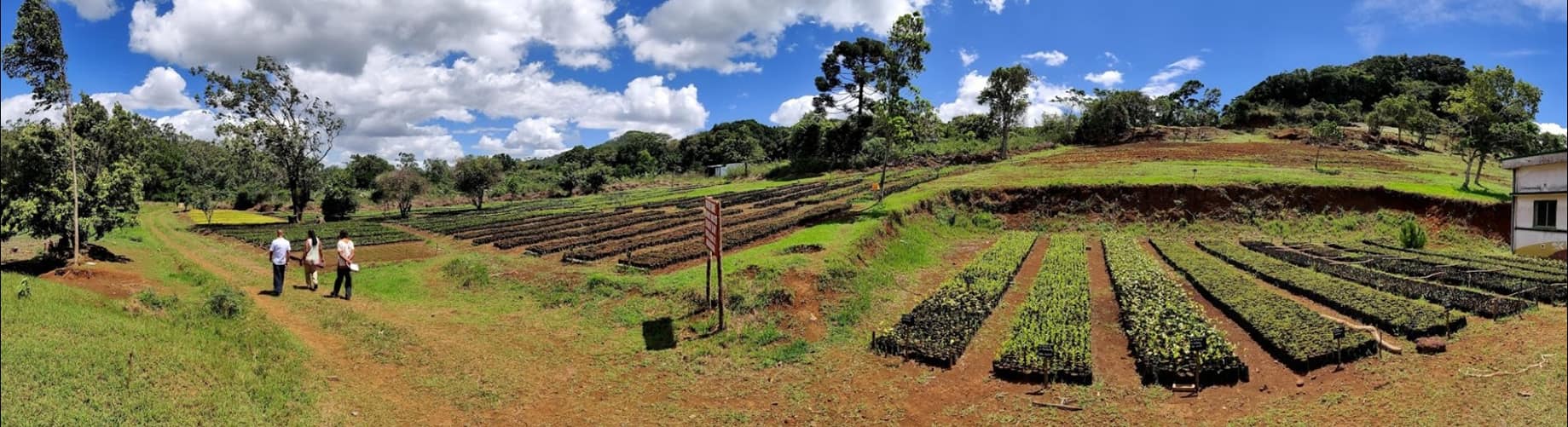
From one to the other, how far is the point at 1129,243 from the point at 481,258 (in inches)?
973

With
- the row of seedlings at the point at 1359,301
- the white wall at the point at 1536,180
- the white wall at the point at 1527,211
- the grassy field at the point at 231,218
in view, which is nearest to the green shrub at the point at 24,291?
the row of seedlings at the point at 1359,301

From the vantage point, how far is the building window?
14.9 meters

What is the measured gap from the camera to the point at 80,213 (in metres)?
18.1

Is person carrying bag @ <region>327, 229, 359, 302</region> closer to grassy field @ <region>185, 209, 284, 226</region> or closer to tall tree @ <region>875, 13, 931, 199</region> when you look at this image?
tall tree @ <region>875, 13, 931, 199</region>

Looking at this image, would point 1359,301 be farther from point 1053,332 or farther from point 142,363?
point 142,363

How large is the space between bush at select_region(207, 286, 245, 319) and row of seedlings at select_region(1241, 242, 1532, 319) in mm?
24321

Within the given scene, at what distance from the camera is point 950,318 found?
44.6 feet

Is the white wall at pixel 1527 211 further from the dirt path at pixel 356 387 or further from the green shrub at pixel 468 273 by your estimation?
the green shrub at pixel 468 273

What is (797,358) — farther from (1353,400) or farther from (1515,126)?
(1515,126)

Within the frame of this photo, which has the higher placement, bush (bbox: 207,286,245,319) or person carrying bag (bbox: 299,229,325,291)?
person carrying bag (bbox: 299,229,325,291)

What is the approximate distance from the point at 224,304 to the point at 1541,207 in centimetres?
2862

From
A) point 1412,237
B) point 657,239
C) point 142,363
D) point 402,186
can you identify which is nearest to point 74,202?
point 142,363

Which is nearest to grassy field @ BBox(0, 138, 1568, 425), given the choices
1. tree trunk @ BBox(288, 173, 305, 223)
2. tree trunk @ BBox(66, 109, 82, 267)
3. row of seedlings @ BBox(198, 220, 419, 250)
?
A: tree trunk @ BBox(66, 109, 82, 267)

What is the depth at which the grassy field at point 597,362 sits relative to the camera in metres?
8.38
